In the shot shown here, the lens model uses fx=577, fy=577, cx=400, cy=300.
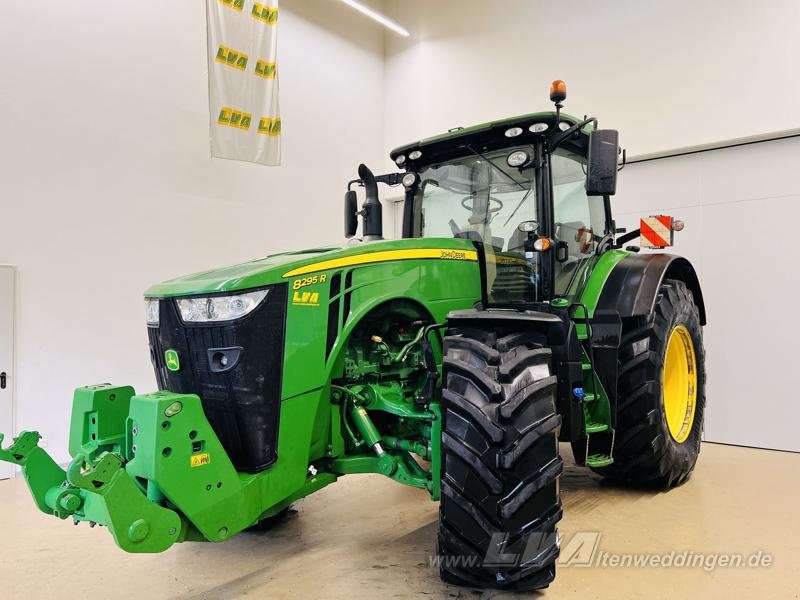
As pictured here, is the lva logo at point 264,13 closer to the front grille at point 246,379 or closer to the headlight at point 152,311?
the headlight at point 152,311

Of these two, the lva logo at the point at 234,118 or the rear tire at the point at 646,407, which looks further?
the lva logo at the point at 234,118

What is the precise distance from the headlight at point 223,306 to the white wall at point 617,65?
4.39m

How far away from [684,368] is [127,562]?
3637 millimetres

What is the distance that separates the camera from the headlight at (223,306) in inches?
→ 89.2

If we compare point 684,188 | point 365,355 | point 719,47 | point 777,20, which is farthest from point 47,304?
point 777,20

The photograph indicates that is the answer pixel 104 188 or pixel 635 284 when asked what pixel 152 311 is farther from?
pixel 104 188

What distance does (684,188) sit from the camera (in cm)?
518

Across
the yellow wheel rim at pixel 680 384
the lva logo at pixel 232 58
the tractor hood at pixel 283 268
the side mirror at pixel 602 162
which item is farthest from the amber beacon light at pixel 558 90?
the lva logo at pixel 232 58

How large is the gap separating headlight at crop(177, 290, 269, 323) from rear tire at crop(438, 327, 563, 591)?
0.84 metres

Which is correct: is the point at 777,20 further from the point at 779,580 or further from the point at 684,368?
the point at 779,580

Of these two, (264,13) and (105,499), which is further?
(264,13)

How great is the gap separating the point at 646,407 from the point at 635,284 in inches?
28.8

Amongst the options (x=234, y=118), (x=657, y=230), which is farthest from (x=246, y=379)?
(x=234, y=118)

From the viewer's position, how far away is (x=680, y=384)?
406 centimetres
